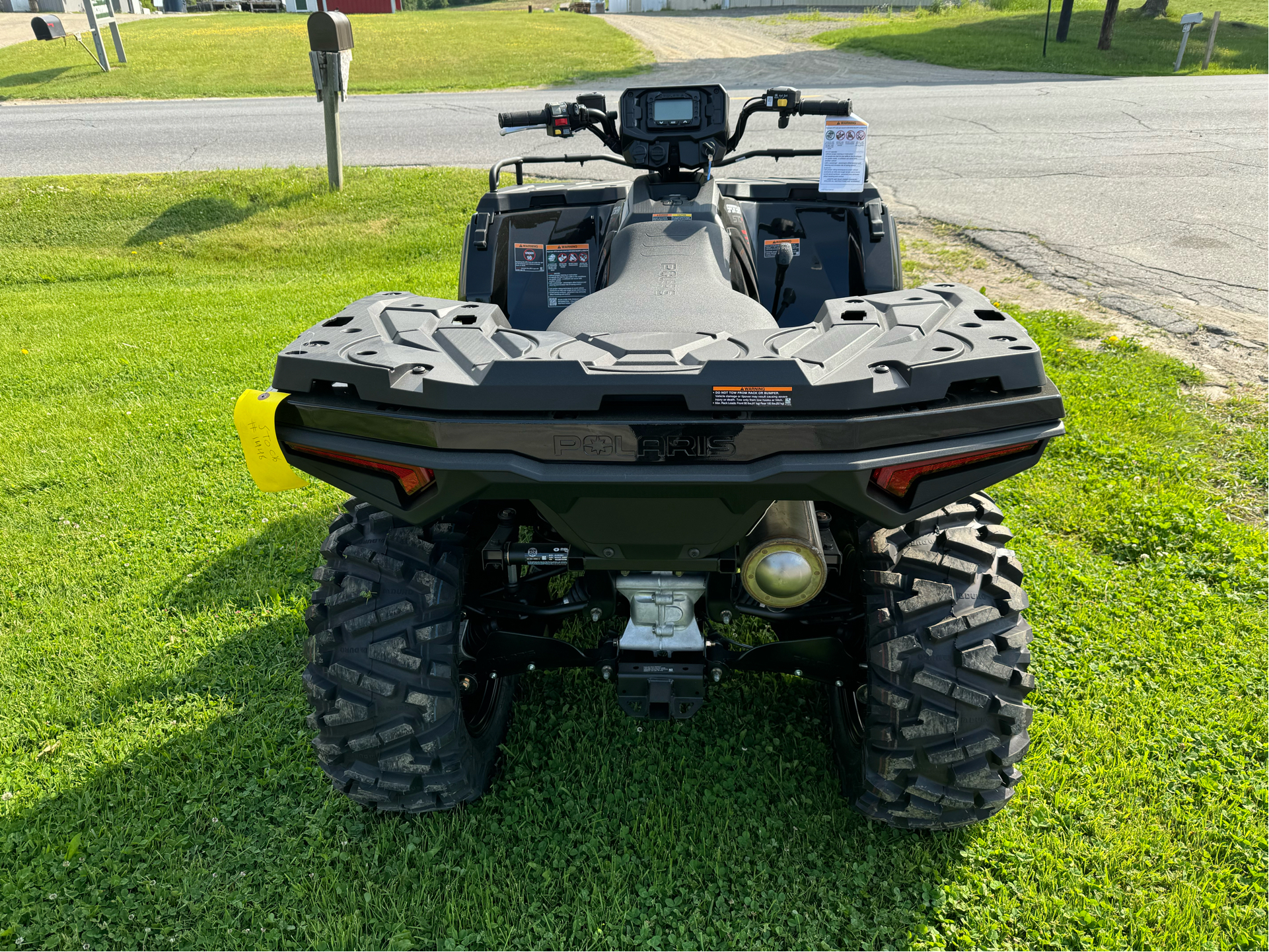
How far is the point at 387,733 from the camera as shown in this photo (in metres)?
2.25

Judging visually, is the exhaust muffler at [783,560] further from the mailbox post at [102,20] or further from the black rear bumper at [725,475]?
the mailbox post at [102,20]

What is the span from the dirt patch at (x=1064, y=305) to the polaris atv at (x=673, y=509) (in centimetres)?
381

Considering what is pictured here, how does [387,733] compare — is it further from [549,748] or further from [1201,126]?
[1201,126]

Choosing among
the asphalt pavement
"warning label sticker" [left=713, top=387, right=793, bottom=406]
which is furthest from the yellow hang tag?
the asphalt pavement

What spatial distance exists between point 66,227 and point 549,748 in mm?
9001

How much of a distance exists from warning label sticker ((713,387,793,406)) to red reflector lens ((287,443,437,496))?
2.14ft

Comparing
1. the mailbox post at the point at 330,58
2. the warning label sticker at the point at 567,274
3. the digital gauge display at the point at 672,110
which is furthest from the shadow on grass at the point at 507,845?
the mailbox post at the point at 330,58

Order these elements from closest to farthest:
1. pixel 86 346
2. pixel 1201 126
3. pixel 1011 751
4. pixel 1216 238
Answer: pixel 1011 751 → pixel 86 346 → pixel 1216 238 → pixel 1201 126

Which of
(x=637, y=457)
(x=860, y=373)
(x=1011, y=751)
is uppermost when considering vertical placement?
(x=860, y=373)

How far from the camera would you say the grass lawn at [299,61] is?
1912cm

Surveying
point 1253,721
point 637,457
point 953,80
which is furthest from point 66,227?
point 953,80

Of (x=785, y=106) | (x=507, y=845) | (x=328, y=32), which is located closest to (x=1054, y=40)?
(x=328, y=32)

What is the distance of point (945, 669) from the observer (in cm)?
211

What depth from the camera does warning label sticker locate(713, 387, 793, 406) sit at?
1696mm
